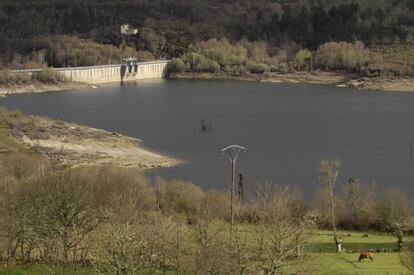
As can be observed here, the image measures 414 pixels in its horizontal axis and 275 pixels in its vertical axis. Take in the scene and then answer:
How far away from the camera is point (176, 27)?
108062mm

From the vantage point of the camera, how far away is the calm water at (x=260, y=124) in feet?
115

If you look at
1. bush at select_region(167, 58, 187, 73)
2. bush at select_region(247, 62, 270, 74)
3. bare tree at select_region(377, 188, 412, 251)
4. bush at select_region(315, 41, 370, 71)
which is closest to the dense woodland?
bush at select_region(247, 62, 270, 74)

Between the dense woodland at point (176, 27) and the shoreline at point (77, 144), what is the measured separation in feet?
147

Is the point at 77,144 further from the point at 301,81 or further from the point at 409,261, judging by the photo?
the point at 301,81

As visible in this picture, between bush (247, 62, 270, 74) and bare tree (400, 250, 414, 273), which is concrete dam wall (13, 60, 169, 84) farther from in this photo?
bare tree (400, 250, 414, 273)

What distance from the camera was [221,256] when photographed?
14.4 m

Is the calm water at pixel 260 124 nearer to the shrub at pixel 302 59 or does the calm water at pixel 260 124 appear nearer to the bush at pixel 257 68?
the shrub at pixel 302 59

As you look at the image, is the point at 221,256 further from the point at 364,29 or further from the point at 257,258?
the point at 364,29

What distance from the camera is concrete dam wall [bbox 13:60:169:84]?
8412cm

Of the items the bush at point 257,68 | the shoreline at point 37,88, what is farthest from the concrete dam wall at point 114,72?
the bush at point 257,68

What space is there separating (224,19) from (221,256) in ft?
338

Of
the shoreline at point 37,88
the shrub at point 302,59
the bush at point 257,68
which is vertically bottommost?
the shoreline at point 37,88

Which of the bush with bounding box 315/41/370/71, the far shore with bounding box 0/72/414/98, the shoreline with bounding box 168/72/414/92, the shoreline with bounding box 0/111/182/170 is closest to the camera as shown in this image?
the shoreline with bounding box 0/111/182/170

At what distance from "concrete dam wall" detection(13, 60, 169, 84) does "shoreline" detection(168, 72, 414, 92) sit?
7.40 feet
